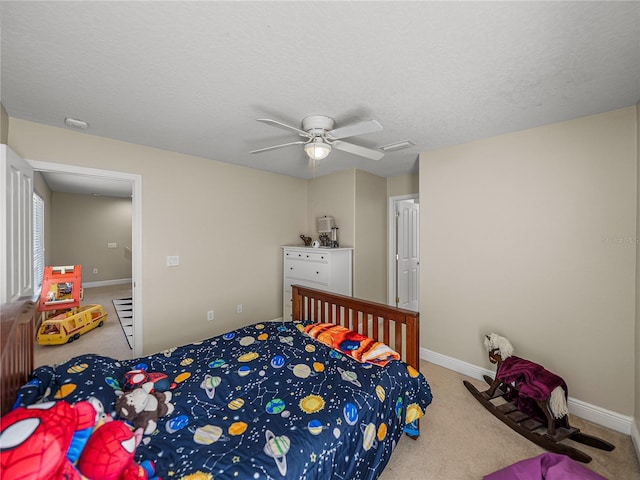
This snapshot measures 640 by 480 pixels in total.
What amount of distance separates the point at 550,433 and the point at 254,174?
3.98 m

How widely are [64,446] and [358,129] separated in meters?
2.01

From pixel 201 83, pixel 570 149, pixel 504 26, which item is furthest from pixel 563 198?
pixel 201 83

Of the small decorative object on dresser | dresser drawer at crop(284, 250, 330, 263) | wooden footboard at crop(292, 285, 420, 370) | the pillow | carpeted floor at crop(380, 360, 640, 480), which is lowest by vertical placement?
carpeted floor at crop(380, 360, 640, 480)

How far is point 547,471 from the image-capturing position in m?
1.49

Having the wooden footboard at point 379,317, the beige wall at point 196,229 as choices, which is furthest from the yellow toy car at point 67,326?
the wooden footboard at point 379,317

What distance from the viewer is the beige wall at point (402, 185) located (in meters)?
4.17

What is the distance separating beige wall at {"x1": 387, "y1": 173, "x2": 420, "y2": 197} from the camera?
13.7 ft

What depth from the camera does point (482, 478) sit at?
5.41 ft

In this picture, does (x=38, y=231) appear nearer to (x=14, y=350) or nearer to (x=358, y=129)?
(x=14, y=350)

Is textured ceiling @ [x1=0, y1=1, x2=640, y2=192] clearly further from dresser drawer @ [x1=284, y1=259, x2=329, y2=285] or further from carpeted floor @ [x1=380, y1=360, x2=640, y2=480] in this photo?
carpeted floor @ [x1=380, y1=360, x2=640, y2=480]

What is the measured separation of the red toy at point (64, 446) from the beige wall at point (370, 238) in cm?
323

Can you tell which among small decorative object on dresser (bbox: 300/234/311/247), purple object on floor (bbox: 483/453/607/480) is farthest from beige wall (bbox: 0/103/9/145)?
purple object on floor (bbox: 483/453/607/480)

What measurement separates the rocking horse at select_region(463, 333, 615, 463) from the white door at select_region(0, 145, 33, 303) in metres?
3.55

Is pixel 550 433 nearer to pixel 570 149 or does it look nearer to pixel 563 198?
pixel 563 198
